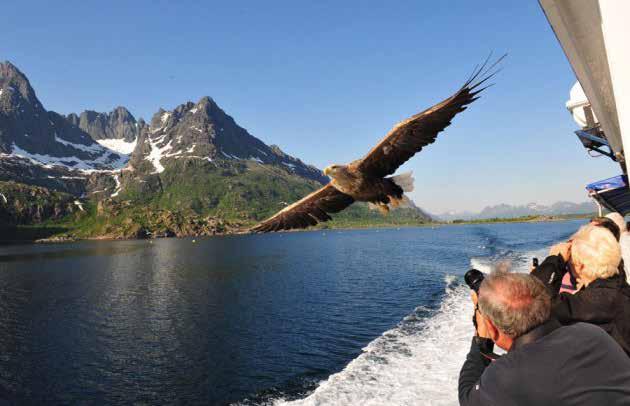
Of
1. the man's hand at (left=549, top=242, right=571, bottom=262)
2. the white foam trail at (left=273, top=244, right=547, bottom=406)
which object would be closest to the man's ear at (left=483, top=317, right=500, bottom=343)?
the man's hand at (left=549, top=242, right=571, bottom=262)

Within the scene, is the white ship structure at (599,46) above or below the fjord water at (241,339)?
above

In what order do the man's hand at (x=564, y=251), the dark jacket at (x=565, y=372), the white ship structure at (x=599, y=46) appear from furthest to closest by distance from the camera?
the man's hand at (x=564, y=251)
the white ship structure at (x=599, y=46)
the dark jacket at (x=565, y=372)

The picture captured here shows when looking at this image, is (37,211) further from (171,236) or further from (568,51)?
(568,51)

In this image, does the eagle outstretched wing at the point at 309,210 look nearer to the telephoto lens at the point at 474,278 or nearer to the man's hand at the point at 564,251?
the man's hand at the point at 564,251

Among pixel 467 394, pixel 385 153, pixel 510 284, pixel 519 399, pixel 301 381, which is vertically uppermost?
pixel 385 153

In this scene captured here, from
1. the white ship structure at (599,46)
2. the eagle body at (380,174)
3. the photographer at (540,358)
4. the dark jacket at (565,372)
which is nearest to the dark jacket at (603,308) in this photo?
the photographer at (540,358)

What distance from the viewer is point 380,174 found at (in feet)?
27.8

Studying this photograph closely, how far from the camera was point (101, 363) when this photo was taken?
21.7 metres

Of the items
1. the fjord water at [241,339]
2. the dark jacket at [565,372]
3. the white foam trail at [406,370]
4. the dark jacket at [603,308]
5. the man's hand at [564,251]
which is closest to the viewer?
the dark jacket at [565,372]

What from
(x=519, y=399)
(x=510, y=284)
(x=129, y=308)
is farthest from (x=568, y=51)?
(x=129, y=308)

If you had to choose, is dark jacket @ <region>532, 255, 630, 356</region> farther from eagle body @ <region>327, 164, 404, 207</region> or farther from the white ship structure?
eagle body @ <region>327, 164, 404, 207</region>

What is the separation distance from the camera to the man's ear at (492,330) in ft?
8.17

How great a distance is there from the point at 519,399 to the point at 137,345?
1060 inches

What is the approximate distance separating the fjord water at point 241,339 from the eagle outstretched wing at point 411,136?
2.84 meters
